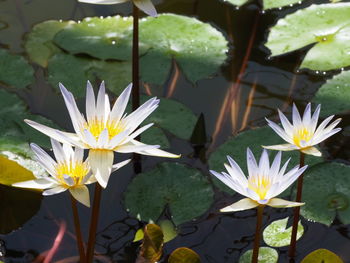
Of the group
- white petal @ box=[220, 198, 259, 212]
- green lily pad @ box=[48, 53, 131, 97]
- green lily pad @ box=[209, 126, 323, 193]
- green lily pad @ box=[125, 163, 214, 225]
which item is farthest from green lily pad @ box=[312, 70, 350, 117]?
white petal @ box=[220, 198, 259, 212]

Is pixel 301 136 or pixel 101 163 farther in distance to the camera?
pixel 301 136

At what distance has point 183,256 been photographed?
1.75 m

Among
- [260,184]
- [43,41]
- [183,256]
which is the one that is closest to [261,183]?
[260,184]

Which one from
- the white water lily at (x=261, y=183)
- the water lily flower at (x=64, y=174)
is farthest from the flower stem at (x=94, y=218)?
the white water lily at (x=261, y=183)

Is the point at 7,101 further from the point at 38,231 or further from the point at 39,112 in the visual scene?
the point at 38,231

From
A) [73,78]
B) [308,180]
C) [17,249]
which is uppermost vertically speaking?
[73,78]

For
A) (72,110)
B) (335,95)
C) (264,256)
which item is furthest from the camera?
(335,95)

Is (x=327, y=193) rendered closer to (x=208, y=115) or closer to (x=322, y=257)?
(x=322, y=257)

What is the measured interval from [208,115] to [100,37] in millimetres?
568

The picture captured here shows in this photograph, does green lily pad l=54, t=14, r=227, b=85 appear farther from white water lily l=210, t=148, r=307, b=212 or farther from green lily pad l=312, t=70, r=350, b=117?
white water lily l=210, t=148, r=307, b=212

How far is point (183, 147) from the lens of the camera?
7.22ft

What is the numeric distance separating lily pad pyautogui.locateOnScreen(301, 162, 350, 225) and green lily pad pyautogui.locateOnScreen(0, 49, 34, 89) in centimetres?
104

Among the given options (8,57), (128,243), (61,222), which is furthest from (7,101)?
(128,243)

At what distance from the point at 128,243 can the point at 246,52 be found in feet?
3.18
